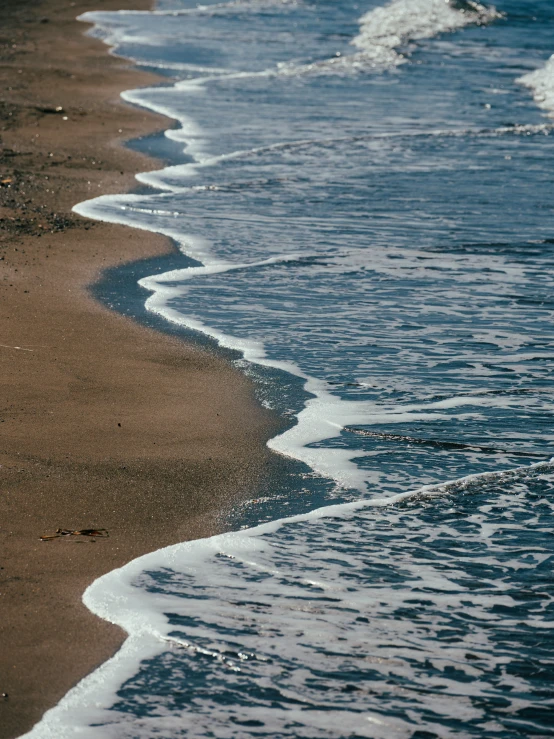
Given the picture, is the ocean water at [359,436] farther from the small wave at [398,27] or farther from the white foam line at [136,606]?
the small wave at [398,27]

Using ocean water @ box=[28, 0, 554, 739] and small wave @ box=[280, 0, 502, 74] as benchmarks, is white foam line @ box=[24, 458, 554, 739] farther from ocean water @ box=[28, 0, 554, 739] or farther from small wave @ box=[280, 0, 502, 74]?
small wave @ box=[280, 0, 502, 74]

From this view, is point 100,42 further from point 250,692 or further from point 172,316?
point 250,692

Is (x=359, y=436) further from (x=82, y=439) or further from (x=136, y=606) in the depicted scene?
(x=136, y=606)

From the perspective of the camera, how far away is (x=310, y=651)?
11.3ft

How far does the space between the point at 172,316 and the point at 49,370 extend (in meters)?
1.27

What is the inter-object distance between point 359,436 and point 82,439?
4.09ft

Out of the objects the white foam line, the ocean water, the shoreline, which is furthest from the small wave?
the white foam line

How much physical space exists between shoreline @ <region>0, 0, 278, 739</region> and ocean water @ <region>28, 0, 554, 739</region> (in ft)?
0.40

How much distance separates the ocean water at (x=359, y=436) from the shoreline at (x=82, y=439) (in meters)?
0.12

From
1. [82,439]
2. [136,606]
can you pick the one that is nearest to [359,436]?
[82,439]

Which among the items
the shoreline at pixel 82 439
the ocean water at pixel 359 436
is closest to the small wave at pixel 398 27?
the ocean water at pixel 359 436

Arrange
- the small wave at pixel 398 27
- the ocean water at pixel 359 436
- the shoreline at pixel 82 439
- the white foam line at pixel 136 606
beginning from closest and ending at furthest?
the white foam line at pixel 136 606, the ocean water at pixel 359 436, the shoreline at pixel 82 439, the small wave at pixel 398 27

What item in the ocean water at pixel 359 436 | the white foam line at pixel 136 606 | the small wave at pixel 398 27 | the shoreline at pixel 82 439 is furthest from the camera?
the small wave at pixel 398 27

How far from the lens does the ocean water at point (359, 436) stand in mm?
3275
